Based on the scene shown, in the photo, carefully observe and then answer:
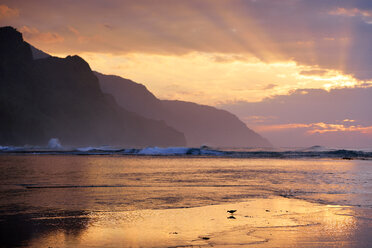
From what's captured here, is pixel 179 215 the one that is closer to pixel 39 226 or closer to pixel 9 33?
pixel 39 226

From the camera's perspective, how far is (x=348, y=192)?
51.2ft

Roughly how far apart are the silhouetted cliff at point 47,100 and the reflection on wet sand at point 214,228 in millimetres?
124089

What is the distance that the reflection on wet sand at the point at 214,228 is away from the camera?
741cm

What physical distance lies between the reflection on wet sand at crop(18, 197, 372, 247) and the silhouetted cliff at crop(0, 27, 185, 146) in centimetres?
12409

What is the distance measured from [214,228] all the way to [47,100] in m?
158

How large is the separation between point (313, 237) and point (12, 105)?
5256 inches

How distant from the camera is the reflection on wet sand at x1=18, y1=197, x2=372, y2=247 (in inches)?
292

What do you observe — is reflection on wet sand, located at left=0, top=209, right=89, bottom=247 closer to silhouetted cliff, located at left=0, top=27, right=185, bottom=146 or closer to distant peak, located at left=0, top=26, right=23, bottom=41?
silhouetted cliff, located at left=0, top=27, right=185, bottom=146

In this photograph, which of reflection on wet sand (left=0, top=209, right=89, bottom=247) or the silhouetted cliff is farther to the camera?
the silhouetted cliff

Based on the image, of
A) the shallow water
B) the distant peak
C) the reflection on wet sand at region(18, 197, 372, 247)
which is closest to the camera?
the reflection on wet sand at region(18, 197, 372, 247)

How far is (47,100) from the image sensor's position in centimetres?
15462

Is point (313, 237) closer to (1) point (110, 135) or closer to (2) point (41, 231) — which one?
(2) point (41, 231)

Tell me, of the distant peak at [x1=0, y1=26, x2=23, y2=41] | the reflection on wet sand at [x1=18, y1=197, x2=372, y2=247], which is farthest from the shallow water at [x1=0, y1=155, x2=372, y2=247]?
the distant peak at [x1=0, y1=26, x2=23, y2=41]

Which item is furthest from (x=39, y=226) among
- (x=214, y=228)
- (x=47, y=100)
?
(x=47, y=100)
